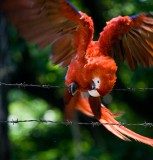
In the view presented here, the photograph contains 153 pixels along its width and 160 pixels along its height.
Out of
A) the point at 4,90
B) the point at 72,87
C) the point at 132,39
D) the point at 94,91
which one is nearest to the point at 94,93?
the point at 94,91

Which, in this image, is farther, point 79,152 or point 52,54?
point 79,152

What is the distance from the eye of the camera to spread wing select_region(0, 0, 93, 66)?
139 inches

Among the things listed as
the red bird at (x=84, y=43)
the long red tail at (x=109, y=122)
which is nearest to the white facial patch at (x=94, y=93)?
the red bird at (x=84, y=43)

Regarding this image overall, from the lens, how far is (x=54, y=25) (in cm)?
377

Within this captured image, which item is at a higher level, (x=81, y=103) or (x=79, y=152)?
(x=81, y=103)

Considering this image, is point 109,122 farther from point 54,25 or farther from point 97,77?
point 54,25

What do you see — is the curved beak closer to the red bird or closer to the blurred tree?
the red bird

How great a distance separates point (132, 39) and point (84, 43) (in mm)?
350

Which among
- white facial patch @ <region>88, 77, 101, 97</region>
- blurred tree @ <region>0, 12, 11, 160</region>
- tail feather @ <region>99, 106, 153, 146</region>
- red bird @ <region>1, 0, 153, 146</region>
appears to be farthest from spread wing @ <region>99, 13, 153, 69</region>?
blurred tree @ <region>0, 12, 11, 160</region>

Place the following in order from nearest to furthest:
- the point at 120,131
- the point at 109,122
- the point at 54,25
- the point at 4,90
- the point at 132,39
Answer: the point at 120,131 < the point at 109,122 < the point at 132,39 < the point at 54,25 < the point at 4,90

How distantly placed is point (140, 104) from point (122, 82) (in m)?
0.74

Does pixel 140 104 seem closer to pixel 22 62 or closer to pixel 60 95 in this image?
pixel 60 95

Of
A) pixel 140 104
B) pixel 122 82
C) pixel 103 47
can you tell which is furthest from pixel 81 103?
pixel 140 104

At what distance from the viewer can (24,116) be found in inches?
283
